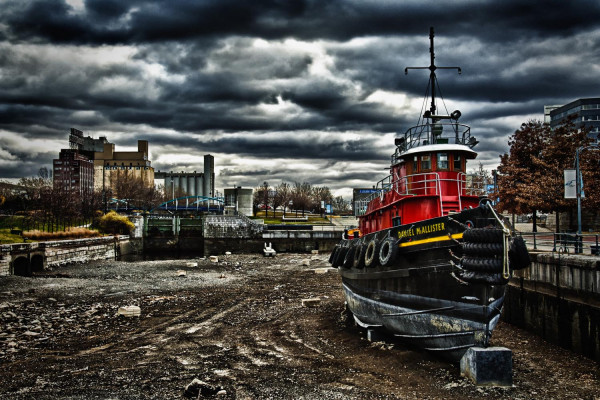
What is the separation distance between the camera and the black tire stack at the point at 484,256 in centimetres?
820

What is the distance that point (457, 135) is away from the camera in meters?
13.2

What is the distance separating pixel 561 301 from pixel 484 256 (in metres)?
4.86

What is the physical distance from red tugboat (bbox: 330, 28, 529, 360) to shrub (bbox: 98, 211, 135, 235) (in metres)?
36.7

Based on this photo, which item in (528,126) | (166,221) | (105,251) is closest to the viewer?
(528,126)

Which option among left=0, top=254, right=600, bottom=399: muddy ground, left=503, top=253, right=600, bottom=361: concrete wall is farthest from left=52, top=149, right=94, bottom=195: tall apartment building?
left=503, top=253, right=600, bottom=361: concrete wall

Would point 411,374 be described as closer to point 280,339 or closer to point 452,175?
point 280,339

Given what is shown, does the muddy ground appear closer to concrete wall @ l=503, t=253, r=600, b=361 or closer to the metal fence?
concrete wall @ l=503, t=253, r=600, b=361

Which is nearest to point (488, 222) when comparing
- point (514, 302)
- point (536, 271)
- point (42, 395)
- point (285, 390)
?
point (285, 390)

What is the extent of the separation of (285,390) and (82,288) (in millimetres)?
15658

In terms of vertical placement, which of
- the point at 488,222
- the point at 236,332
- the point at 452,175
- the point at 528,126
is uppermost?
the point at 528,126

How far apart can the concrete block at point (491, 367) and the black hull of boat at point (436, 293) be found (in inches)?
9.4

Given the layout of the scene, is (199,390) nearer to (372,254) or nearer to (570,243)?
(372,254)

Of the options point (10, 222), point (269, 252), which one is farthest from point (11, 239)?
point (269, 252)

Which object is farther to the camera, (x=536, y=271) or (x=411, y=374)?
(x=536, y=271)
